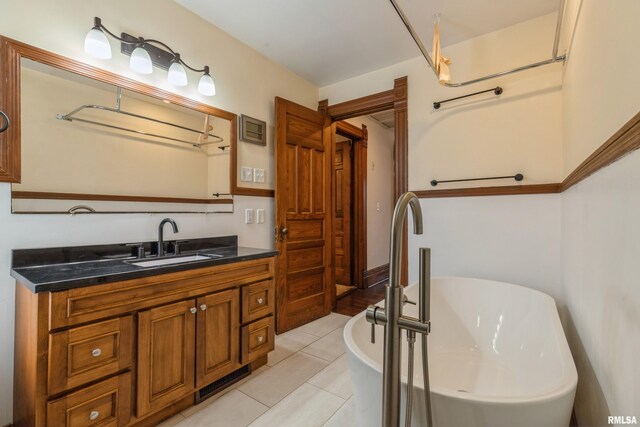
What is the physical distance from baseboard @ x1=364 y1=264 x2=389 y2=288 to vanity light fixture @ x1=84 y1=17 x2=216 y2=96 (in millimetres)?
3202

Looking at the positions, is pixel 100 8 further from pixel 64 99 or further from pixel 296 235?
pixel 296 235

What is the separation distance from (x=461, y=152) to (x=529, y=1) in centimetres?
107

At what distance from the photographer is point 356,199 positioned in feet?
13.9

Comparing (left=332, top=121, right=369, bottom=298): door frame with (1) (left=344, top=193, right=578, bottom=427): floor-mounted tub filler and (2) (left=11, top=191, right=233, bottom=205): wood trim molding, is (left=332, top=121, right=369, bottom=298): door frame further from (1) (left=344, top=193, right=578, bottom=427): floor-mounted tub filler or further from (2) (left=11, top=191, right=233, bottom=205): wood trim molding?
(2) (left=11, top=191, right=233, bottom=205): wood trim molding

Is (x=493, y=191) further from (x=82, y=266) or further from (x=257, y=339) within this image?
(x=82, y=266)

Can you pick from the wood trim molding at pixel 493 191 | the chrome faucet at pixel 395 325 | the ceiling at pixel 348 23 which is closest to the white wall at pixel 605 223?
the chrome faucet at pixel 395 325

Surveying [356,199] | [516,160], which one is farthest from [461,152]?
[356,199]

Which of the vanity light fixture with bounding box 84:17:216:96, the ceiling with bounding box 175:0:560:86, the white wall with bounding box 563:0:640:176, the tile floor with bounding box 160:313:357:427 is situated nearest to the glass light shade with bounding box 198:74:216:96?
the vanity light fixture with bounding box 84:17:216:96

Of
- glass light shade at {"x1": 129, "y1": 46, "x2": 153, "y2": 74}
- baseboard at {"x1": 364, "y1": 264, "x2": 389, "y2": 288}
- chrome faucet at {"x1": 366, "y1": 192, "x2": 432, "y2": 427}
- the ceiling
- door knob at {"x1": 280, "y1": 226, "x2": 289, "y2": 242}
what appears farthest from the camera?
baseboard at {"x1": 364, "y1": 264, "x2": 389, "y2": 288}

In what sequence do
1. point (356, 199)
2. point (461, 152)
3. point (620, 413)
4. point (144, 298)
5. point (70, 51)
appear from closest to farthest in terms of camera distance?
point (620, 413) < point (144, 298) < point (70, 51) < point (461, 152) < point (356, 199)

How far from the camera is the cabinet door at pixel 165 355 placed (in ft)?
4.57

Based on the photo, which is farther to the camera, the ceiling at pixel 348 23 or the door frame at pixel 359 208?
the door frame at pixel 359 208

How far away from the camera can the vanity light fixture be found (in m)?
1.60

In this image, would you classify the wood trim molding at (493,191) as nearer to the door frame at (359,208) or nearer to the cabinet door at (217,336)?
the door frame at (359,208)
